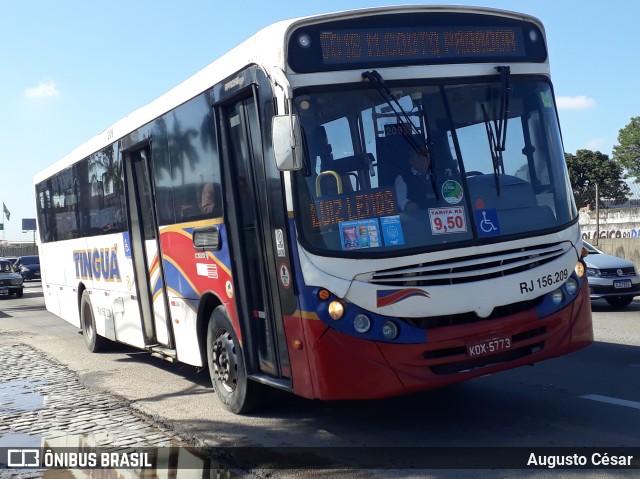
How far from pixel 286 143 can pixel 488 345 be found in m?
2.24

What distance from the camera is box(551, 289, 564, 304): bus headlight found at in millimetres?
7074

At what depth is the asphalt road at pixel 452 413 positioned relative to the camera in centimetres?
679

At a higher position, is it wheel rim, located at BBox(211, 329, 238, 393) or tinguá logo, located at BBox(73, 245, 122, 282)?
tinguá logo, located at BBox(73, 245, 122, 282)

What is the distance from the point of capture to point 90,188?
13539mm

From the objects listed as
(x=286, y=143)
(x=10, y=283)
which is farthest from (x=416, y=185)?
(x=10, y=283)

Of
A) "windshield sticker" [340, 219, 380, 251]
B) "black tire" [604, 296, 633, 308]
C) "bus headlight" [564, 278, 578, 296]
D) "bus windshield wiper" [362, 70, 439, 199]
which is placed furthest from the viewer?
"black tire" [604, 296, 633, 308]

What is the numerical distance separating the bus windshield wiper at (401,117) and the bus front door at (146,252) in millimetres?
4428

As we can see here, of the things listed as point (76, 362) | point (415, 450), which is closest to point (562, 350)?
point (415, 450)

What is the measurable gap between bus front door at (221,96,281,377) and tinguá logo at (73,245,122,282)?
4.73 metres

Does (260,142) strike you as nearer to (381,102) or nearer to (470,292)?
(381,102)

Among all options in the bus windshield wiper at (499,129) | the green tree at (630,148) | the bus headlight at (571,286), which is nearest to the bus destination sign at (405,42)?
the bus windshield wiper at (499,129)

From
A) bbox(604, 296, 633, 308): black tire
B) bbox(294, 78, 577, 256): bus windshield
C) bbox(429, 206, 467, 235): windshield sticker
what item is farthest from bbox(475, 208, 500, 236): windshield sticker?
bbox(604, 296, 633, 308): black tire

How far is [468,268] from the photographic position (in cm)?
671

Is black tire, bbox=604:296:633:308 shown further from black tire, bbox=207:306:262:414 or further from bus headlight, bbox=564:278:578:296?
black tire, bbox=207:306:262:414
